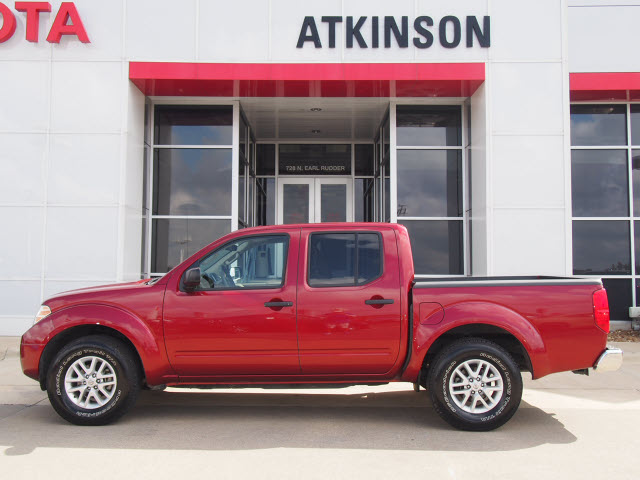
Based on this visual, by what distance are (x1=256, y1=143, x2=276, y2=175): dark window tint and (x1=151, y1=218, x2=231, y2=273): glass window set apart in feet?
12.6

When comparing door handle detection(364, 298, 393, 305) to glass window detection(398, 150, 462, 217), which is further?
glass window detection(398, 150, 462, 217)

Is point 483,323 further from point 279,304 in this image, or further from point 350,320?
point 279,304

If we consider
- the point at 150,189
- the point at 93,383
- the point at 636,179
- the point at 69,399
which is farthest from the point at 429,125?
the point at 69,399

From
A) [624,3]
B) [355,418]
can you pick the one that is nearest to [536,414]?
[355,418]

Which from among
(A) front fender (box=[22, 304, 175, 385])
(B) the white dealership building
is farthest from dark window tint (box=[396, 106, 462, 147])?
(A) front fender (box=[22, 304, 175, 385])

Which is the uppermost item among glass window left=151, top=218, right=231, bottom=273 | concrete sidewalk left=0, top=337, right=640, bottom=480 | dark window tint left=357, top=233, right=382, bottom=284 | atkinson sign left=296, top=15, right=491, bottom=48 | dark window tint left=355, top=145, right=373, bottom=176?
atkinson sign left=296, top=15, right=491, bottom=48

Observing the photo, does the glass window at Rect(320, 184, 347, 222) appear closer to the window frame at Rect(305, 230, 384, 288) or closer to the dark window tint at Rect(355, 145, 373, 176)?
the dark window tint at Rect(355, 145, 373, 176)

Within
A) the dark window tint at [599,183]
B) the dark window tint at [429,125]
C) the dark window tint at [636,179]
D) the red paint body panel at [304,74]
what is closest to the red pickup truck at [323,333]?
the red paint body panel at [304,74]

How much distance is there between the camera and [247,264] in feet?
17.8

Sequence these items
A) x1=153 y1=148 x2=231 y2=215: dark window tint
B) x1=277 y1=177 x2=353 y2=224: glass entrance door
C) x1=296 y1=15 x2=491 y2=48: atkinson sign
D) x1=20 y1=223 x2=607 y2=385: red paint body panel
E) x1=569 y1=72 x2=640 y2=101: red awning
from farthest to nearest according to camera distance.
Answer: x1=277 y1=177 x2=353 y2=224: glass entrance door → x1=153 y1=148 x2=231 y2=215: dark window tint → x1=569 y1=72 x2=640 y2=101: red awning → x1=296 y1=15 x2=491 y2=48: atkinson sign → x1=20 y1=223 x2=607 y2=385: red paint body panel

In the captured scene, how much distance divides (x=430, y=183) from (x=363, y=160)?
3709mm

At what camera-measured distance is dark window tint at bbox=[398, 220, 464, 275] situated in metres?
11.3

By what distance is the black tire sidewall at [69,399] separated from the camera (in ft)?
17.0

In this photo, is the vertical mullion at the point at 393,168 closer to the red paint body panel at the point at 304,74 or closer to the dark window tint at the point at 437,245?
the dark window tint at the point at 437,245
